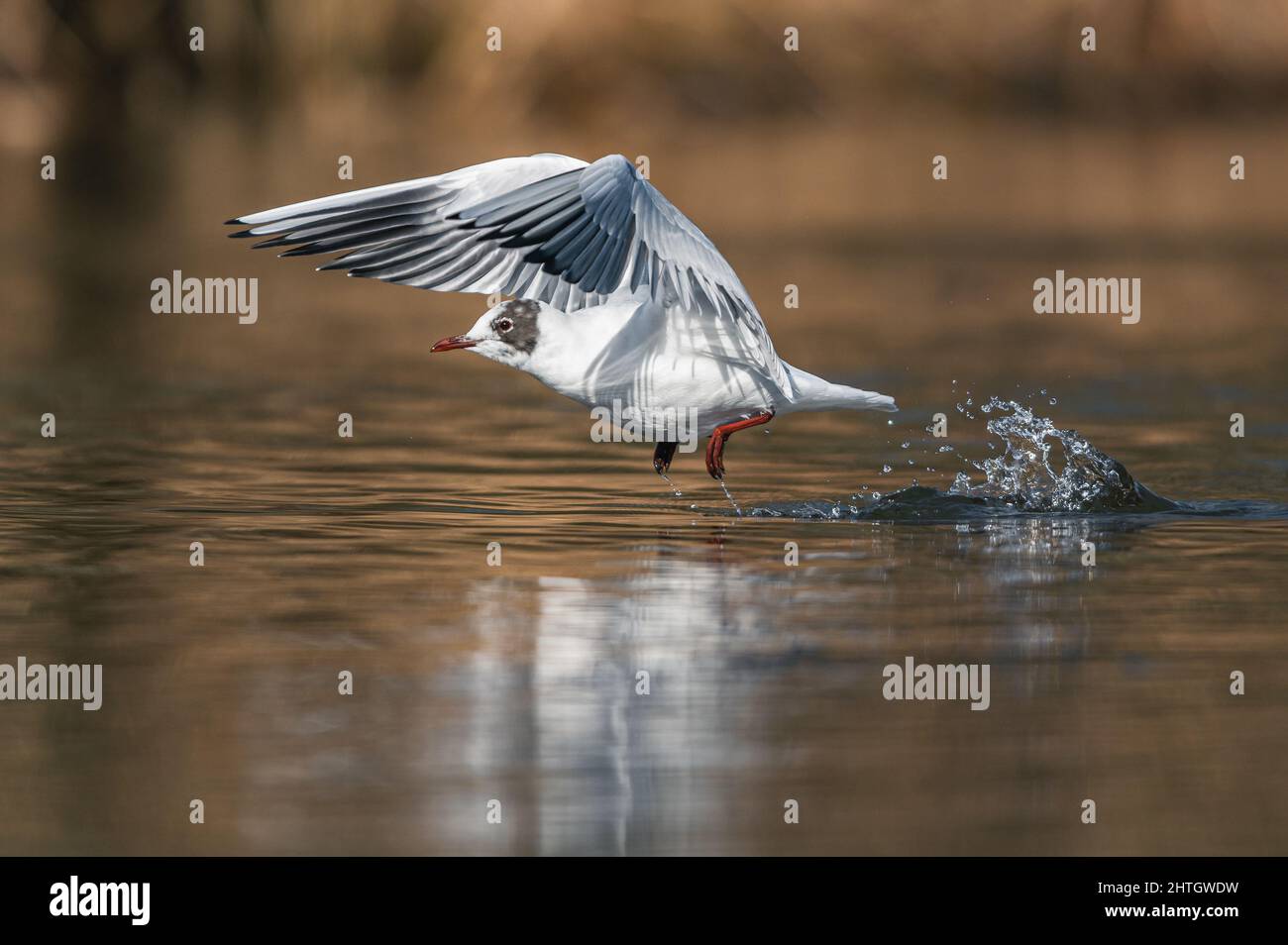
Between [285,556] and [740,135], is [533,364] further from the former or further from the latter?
[740,135]

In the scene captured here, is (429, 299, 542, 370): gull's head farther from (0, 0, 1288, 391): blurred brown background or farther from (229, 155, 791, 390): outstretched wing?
(0, 0, 1288, 391): blurred brown background

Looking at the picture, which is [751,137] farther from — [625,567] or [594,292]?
[625,567]

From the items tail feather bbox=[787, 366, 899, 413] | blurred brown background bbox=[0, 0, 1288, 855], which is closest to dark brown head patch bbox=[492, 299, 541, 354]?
blurred brown background bbox=[0, 0, 1288, 855]

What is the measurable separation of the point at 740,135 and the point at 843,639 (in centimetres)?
3121

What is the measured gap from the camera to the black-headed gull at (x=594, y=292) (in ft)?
31.0

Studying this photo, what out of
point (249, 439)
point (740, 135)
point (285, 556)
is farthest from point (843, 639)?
point (740, 135)

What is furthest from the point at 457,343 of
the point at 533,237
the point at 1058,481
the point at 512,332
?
the point at 1058,481

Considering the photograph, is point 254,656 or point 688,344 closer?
point 254,656

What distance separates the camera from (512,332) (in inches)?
417

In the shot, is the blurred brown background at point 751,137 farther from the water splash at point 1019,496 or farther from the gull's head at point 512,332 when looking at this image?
the gull's head at point 512,332

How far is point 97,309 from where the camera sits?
18875 mm

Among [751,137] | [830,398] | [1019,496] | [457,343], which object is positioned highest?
[751,137]

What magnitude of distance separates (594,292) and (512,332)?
1.06 meters

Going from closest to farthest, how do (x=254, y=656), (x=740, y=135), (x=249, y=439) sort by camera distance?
1. (x=254, y=656)
2. (x=249, y=439)
3. (x=740, y=135)
